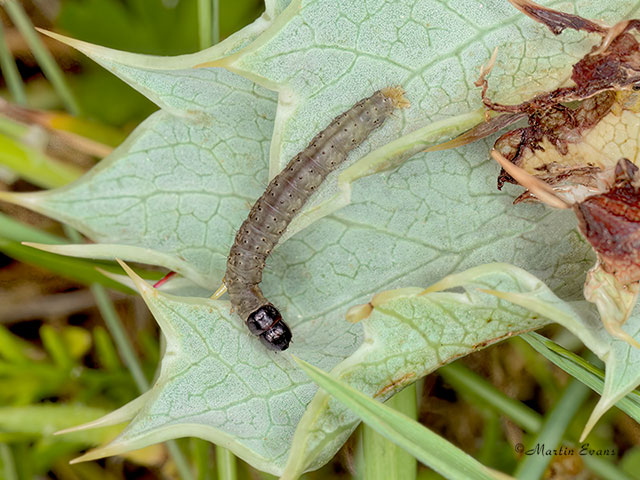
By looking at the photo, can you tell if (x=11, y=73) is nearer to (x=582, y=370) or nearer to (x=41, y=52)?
(x=41, y=52)

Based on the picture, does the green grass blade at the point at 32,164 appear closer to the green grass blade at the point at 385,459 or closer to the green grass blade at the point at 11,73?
the green grass blade at the point at 11,73

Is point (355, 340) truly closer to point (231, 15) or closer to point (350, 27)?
point (350, 27)

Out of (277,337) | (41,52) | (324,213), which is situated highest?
(41,52)

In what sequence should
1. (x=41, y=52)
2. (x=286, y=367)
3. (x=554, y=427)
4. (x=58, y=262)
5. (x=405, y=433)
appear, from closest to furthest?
(x=405, y=433) < (x=286, y=367) < (x=554, y=427) < (x=58, y=262) < (x=41, y=52)

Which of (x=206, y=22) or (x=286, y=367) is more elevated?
(x=206, y=22)

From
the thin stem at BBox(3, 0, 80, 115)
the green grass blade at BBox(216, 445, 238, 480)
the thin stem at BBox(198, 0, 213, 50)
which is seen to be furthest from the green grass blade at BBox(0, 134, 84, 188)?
the green grass blade at BBox(216, 445, 238, 480)

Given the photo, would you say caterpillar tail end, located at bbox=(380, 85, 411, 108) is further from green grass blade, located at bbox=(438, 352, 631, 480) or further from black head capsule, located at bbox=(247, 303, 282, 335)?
green grass blade, located at bbox=(438, 352, 631, 480)

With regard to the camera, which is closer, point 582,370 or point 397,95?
point 397,95

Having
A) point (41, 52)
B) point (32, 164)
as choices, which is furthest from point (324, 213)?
point (41, 52)
